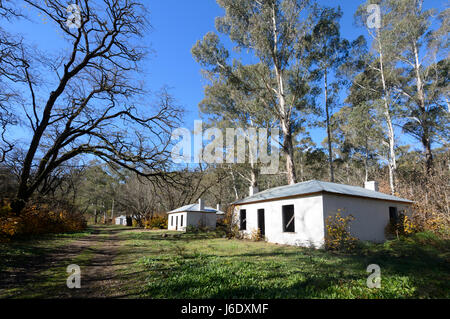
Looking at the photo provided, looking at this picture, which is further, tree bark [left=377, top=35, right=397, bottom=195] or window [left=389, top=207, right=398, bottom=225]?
tree bark [left=377, top=35, right=397, bottom=195]

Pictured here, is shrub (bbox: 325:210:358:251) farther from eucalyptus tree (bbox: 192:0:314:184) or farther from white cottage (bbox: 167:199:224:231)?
white cottage (bbox: 167:199:224:231)

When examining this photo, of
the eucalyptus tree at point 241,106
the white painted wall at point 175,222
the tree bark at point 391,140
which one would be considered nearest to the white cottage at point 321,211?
the tree bark at point 391,140

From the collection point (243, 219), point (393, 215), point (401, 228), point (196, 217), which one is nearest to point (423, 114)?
point (393, 215)

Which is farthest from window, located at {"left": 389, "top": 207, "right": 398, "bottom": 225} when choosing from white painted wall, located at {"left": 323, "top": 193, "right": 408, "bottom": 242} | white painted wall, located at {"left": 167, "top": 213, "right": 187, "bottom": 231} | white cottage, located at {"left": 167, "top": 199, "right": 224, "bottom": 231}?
white painted wall, located at {"left": 167, "top": 213, "right": 187, "bottom": 231}

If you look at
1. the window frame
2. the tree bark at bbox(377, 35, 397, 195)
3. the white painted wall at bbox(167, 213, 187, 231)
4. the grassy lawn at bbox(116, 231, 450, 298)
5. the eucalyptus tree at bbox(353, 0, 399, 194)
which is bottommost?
the white painted wall at bbox(167, 213, 187, 231)

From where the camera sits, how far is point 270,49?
17906mm

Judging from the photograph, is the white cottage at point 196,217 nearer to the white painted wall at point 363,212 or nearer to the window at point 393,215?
the white painted wall at point 363,212

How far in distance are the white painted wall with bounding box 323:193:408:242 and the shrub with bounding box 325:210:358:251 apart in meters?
0.34

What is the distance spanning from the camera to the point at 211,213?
2608cm

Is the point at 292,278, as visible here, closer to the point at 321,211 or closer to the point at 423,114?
the point at 321,211

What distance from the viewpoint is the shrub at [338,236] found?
972cm

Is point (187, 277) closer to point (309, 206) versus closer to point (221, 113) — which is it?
point (309, 206)

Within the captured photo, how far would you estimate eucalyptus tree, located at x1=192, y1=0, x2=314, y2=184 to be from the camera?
696 inches
